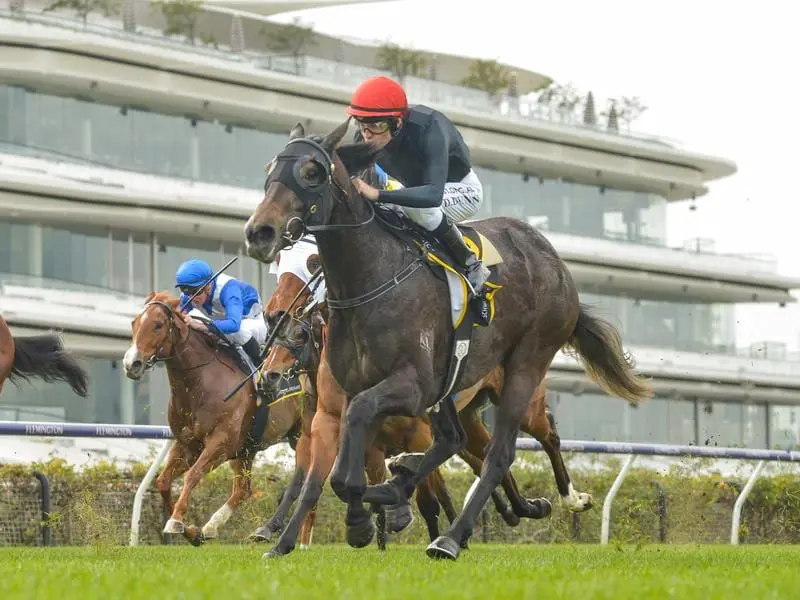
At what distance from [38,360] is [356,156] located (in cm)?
372

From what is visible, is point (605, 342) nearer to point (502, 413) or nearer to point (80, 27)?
point (502, 413)

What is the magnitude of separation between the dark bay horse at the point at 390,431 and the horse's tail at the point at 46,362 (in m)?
1.57

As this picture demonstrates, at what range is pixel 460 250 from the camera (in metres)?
7.10

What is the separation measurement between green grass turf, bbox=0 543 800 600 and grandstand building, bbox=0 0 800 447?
646 inches

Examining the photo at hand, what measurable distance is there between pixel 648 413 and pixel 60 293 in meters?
15.6

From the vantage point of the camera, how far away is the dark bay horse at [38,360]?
30.7 ft

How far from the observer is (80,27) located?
30.8 m

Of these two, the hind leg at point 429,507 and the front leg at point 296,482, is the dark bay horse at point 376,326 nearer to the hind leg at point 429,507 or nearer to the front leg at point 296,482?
the hind leg at point 429,507

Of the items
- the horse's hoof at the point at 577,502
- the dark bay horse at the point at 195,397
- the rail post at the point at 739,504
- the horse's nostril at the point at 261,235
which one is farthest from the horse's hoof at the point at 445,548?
the rail post at the point at 739,504

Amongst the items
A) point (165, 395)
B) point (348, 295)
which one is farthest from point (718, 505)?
point (165, 395)

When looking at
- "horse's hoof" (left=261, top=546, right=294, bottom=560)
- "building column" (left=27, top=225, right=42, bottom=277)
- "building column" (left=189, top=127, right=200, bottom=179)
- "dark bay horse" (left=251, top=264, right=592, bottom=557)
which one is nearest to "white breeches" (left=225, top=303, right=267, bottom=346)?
"dark bay horse" (left=251, top=264, right=592, bottom=557)

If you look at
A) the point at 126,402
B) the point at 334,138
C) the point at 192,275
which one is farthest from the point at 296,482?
the point at 126,402

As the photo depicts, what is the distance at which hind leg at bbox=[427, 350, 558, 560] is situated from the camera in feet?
22.6

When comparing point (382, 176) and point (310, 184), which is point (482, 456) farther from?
point (310, 184)
